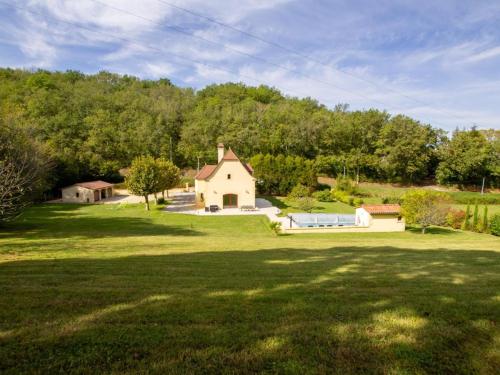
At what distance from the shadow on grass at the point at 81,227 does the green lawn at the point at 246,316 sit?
25.7ft

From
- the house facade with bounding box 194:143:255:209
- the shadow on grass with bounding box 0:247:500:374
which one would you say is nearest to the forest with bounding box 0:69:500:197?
the house facade with bounding box 194:143:255:209

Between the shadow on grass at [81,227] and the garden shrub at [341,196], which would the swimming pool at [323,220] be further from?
the garden shrub at [341,196]

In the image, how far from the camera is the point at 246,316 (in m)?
4.70

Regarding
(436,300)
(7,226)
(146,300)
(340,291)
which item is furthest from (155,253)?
(7,226)

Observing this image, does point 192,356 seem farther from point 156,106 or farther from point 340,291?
point 156,106

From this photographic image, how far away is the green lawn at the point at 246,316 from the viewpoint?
339cm

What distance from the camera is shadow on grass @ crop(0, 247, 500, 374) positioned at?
3.38 m

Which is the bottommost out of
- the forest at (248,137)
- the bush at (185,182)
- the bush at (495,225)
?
the bush at (495,225)

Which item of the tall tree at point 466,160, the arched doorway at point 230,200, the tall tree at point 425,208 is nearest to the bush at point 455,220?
the tall tree at point 425,208

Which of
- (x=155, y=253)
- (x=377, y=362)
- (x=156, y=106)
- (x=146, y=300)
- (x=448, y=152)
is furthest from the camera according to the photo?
(x=156, y=106)

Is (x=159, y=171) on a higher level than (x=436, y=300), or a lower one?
higher

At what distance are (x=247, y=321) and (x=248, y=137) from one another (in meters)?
51.1

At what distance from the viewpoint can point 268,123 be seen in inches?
2280

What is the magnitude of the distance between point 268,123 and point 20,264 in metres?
52.3
